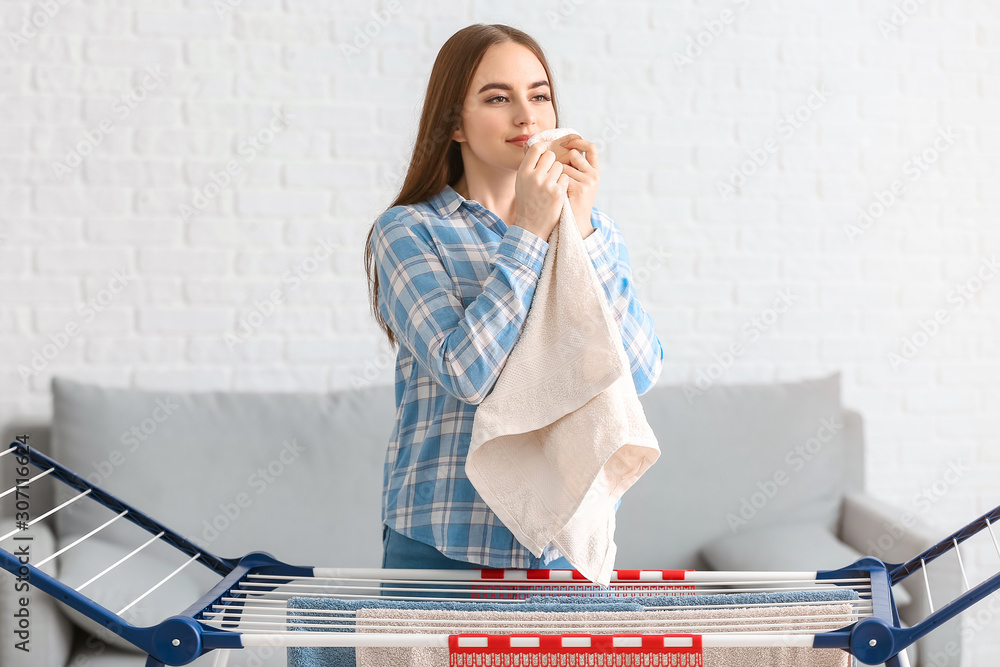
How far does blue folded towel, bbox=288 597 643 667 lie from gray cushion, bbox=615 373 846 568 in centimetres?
124

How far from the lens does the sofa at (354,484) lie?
212 centimetres

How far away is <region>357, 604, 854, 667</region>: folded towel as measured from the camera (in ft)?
3.32

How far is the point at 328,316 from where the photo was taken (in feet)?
8.21

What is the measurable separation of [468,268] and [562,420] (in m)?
0.27

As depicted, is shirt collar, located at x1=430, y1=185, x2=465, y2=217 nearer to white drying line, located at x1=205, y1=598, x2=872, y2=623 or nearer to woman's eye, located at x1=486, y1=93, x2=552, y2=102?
woman's eye, located at x1=486, y1=93, x2=552, y2=102

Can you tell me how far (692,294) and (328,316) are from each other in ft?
3.52

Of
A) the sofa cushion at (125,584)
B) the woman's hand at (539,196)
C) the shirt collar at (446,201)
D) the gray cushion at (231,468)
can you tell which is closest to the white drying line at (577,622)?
the woman's hand at (539,196)

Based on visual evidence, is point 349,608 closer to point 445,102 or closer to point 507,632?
point 507,632

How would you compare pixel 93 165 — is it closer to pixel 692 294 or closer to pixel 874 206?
pixel 692 294

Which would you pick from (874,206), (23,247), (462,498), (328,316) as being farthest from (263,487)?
(874,206)

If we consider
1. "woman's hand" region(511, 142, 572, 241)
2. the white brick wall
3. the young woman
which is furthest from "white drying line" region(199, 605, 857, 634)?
the white brick wall

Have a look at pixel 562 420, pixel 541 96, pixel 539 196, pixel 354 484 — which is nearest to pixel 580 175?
pixel 539 196

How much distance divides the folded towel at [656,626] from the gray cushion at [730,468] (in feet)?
4.08

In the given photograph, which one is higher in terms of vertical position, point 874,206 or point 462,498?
point 874,206
